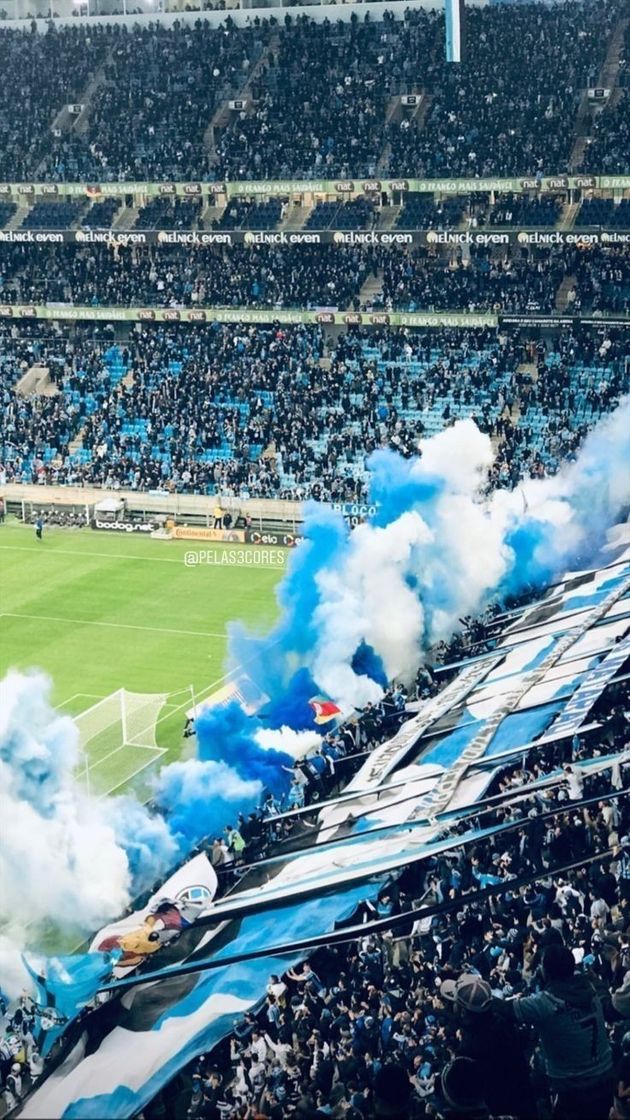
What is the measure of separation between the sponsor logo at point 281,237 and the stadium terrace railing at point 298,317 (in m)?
2.57

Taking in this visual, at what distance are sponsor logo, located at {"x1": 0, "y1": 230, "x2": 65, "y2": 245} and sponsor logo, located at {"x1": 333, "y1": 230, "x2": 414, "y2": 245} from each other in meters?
11.1

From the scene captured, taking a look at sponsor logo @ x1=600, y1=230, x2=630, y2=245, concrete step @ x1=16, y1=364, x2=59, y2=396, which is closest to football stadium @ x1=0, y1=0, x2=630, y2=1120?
concrete step @ x1=16, y1=364, x2=59, y2=396

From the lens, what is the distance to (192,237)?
172ft

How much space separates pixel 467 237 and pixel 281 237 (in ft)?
22.3

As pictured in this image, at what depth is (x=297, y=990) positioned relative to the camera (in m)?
14.1

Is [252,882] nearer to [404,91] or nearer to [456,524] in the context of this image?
[456,524]

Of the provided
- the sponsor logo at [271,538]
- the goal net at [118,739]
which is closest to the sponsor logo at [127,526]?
the sponsor logo at [271,538]

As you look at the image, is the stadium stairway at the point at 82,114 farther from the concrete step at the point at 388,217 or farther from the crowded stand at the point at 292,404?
the concrete step at the point at 388,217

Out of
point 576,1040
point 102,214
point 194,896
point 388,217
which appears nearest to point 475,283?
point 388,217

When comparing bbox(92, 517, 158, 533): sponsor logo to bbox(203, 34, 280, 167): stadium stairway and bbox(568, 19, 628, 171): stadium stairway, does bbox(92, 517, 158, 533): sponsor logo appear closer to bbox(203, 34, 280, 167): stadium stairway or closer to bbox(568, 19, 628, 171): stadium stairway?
bbox(203, 34, 280, 167): stadium stairway

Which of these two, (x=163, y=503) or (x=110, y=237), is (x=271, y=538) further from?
(x=110, y=237)

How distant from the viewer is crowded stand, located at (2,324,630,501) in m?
44.6

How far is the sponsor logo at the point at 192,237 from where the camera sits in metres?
52.0

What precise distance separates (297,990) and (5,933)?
5.53 m
